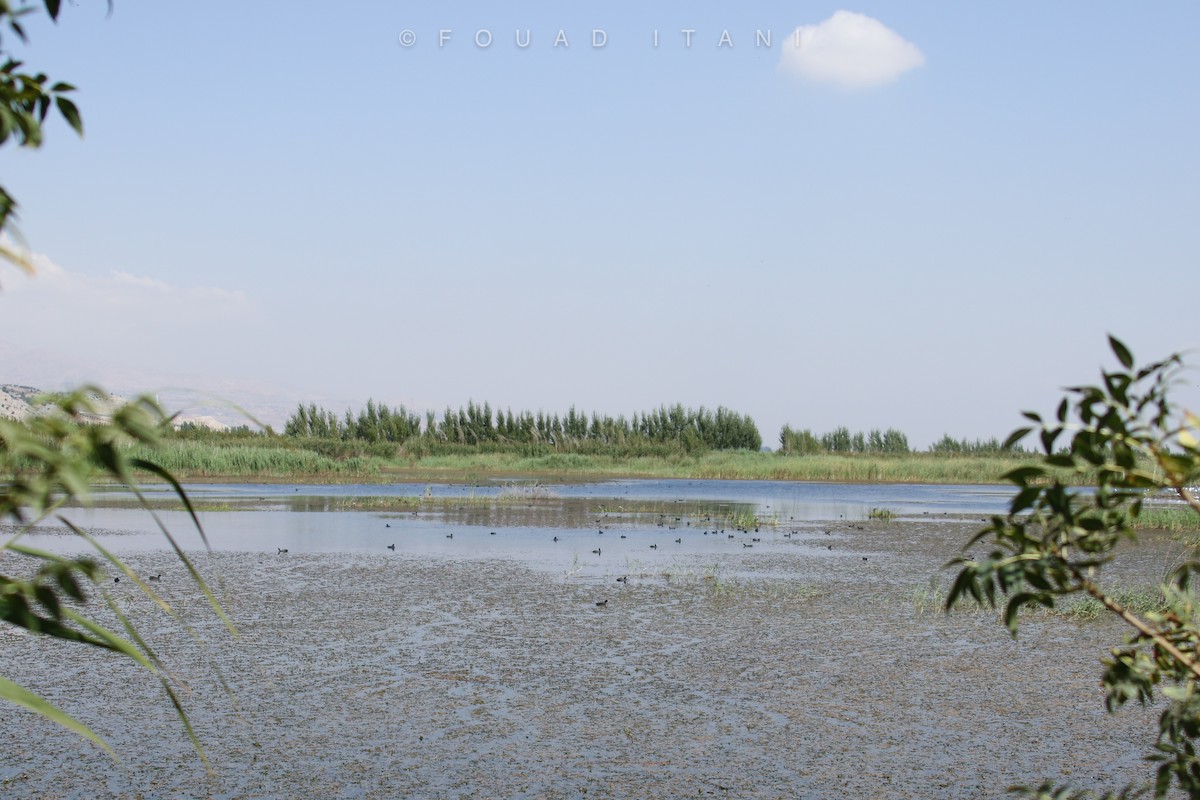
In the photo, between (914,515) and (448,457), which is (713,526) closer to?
(914,515)

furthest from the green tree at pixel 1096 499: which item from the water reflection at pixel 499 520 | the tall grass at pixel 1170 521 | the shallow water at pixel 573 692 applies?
the tall grass at pixel 1170 521

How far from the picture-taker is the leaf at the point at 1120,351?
166 centimetres

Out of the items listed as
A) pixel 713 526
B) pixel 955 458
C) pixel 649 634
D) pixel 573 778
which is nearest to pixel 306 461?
pixel 713 526

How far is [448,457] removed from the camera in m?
46.4

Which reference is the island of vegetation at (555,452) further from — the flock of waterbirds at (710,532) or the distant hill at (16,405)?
the distant hill at (16,405)

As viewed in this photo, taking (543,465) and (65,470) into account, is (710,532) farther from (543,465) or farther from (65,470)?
(543,465)

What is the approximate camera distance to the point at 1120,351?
1669mm

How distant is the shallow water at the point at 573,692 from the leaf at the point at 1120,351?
3956 millimetres

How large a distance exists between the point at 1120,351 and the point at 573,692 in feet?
18.7

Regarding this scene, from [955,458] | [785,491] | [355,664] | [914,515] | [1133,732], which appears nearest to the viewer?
[1133,732]

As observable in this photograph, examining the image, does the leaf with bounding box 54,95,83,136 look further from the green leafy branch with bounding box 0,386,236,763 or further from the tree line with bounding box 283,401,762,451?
the tree line with bounding box 283,401,762,451

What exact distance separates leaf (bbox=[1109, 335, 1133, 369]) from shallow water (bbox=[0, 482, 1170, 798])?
3956 millimetres

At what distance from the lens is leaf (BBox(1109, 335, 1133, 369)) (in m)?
1.66

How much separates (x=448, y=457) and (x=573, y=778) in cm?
4152
